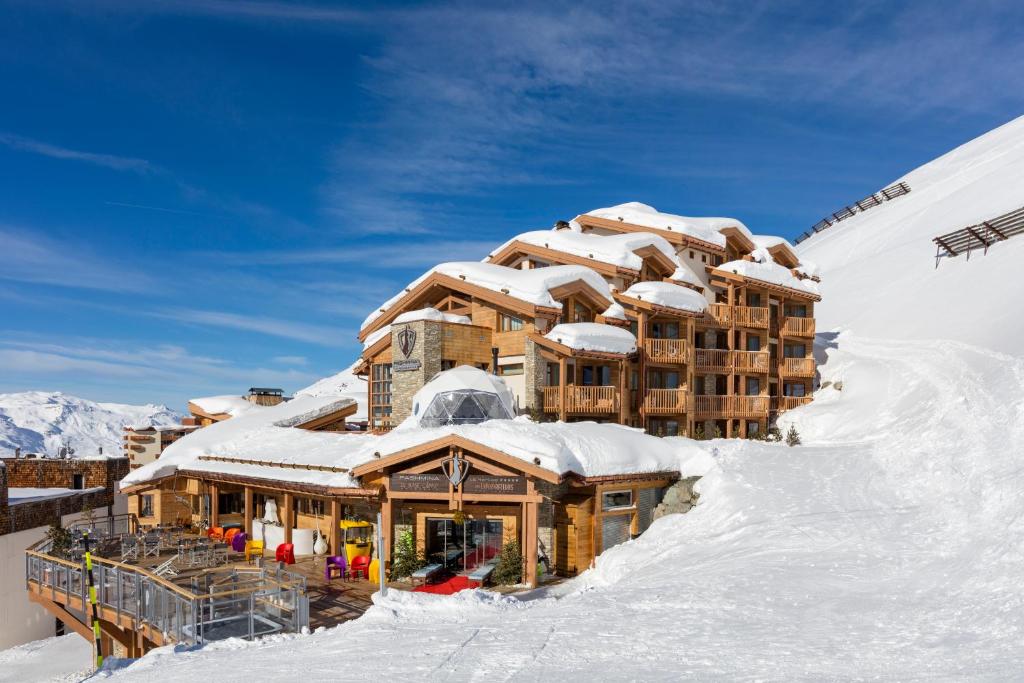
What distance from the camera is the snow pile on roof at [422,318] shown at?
88.5 ft

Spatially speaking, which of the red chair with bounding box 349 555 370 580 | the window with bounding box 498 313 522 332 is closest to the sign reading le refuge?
the red chair with bounding box 349 555 370 580

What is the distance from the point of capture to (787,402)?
3431cm

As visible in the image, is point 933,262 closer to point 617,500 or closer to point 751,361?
point 751,361

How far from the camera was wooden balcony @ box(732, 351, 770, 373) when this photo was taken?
3253 cm

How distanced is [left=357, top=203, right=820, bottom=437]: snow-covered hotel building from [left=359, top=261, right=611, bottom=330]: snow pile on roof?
0.07m

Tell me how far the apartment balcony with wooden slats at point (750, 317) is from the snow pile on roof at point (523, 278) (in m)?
7.45

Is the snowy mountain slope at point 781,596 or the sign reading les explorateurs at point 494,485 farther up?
the sign reading les explorateurs at point 494,485

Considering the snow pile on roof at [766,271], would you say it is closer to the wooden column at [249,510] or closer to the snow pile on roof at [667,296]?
the snow pile on roof at [667,296]

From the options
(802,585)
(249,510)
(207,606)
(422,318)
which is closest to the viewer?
(207,606)

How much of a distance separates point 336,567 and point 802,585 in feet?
38.5

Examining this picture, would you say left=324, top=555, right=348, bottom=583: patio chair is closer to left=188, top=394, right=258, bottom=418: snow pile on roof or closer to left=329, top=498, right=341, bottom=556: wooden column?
left=329, top=498, right=341, bottom=556: wooden column

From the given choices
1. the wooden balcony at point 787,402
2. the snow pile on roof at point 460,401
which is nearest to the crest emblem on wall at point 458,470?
the snow pile on roof at point 460,401

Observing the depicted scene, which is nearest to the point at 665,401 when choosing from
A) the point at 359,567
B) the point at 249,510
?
the point at 359,567

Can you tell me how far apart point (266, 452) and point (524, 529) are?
11354mm
